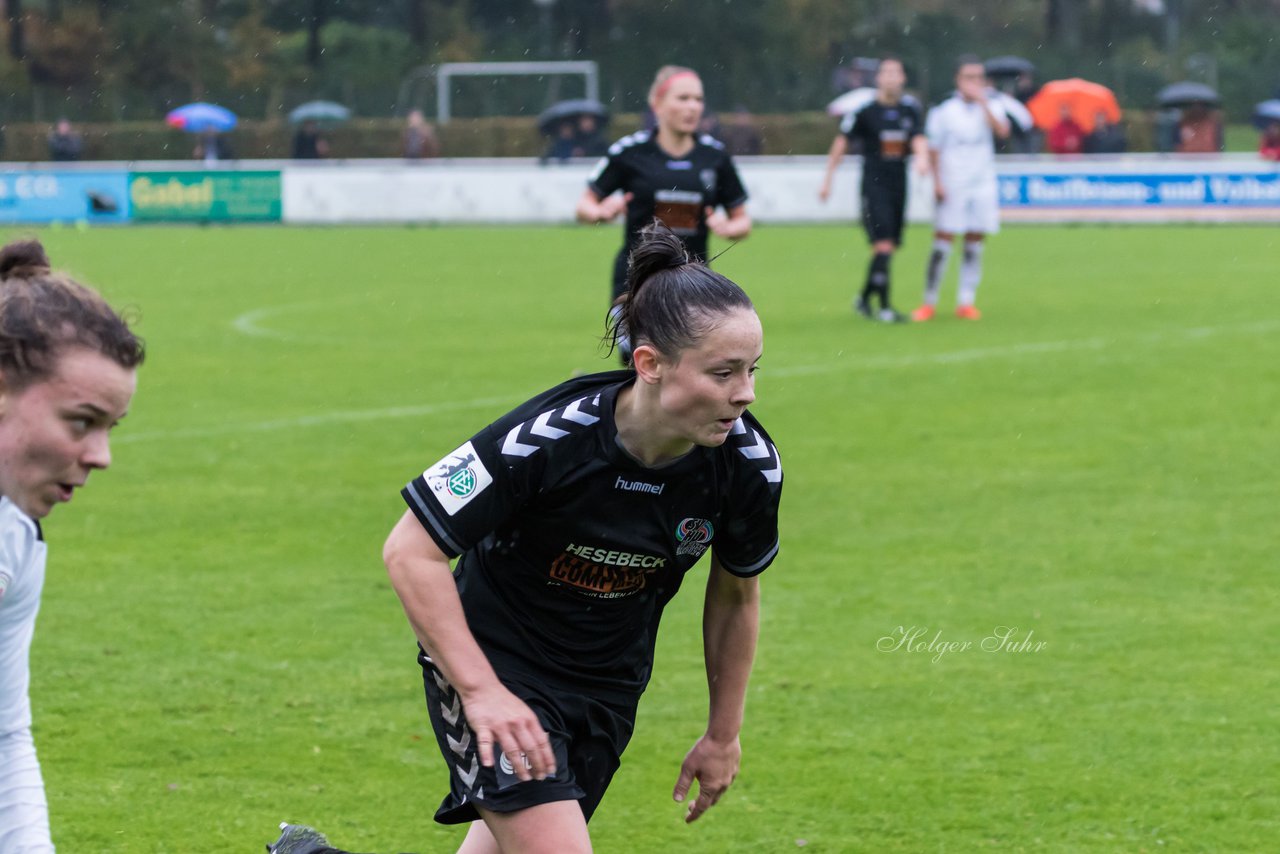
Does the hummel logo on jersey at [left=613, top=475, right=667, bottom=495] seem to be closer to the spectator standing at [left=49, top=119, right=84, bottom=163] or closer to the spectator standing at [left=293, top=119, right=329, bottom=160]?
the spectator standing at [left=293, top=119, right=329, bottom=160]

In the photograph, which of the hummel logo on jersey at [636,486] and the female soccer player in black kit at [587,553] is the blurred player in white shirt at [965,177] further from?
the hummel logo on jersey at [636,486]

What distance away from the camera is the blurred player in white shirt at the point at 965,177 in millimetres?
17500

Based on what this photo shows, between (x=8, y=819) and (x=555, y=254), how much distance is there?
73.5ft

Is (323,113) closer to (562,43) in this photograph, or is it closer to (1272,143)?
(562,43)

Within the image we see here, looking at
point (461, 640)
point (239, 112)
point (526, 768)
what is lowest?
point (239, 112)

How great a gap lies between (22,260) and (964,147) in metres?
15.4

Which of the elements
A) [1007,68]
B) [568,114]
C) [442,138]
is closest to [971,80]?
[568,114]

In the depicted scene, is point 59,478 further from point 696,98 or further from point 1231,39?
point 1231,39

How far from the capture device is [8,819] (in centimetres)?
310

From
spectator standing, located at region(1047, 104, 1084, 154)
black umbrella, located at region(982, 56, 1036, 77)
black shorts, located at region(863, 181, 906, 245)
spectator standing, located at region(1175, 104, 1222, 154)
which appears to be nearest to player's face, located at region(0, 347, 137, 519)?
black shorts, located at region(863, 181, 906, 245)

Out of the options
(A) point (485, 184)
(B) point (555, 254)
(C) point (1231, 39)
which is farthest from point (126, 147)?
(C) point (1231, 39)

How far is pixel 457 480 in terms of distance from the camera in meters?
3.67

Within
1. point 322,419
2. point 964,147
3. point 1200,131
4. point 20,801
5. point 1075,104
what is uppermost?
point 20,801

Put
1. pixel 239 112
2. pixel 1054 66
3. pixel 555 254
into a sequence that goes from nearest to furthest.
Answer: pixel 555 254, pixel 1054 66, pixel 239 112
